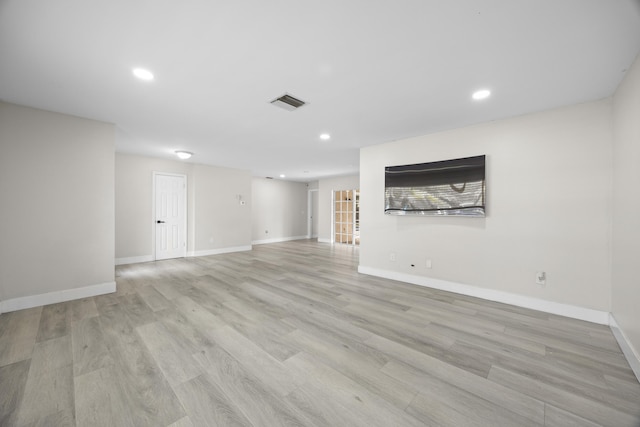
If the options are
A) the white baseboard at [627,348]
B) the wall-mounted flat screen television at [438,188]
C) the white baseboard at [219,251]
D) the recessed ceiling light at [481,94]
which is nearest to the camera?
the white baseboard at [627,348]

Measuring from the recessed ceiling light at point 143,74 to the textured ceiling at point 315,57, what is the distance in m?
0.07

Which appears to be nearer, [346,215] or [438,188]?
[438,188]

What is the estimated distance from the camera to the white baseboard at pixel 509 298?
266 centimetres

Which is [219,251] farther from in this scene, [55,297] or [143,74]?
[143,74]

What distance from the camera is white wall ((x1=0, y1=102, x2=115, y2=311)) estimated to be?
A: 284 centimetres

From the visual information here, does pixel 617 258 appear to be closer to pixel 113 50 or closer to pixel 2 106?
pixel 113 50

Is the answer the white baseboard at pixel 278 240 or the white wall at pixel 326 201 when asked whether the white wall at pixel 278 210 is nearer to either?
the white baseboard at pixel 278 240

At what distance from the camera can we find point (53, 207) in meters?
3.08

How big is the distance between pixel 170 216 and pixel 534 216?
23.6 ft

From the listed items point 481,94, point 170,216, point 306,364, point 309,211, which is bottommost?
point 306,364

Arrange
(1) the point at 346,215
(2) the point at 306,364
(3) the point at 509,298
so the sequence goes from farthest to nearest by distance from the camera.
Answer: (1) the point at 346,215 < (3) the point at 509,298 < (2) the point at 306,364

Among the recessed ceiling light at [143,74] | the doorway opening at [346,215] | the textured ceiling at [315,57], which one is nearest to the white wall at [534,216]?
the textured ceiling at [315,57]

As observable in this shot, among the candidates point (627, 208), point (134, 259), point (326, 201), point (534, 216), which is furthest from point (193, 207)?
point (627, 208)

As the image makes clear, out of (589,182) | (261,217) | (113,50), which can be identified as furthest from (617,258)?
(261,217)
